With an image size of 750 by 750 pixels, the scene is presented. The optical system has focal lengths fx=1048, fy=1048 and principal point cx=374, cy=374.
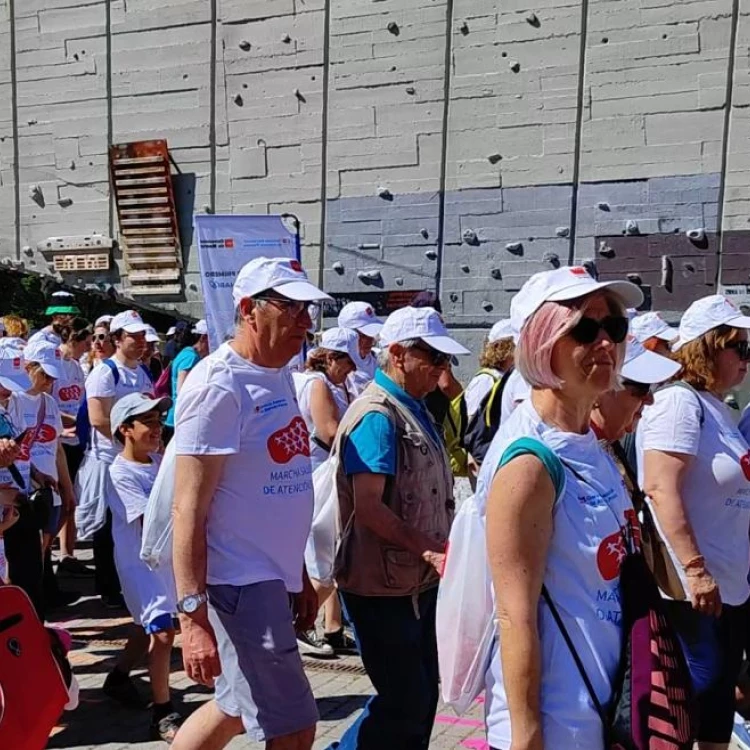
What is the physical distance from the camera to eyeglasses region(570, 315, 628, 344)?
2.46m

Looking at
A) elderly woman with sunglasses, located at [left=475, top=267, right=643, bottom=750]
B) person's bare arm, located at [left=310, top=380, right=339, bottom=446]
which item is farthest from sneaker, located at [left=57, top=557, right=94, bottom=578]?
elderly woman with sunglasses, located at [left=475, top=267, right=643, bottom=750]

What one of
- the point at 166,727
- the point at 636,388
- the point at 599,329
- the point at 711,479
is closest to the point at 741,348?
the point at 711,479

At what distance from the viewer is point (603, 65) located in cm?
1072

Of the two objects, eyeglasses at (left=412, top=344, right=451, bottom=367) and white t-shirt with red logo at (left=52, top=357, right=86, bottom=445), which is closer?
eyeglasses at (left=412, top=344, right=451, bottom=367)

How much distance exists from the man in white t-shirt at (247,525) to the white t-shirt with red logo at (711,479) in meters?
1.31

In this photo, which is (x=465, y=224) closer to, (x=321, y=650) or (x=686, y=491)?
(x=321, y=650)

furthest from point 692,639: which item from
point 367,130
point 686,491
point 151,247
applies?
point 151,247

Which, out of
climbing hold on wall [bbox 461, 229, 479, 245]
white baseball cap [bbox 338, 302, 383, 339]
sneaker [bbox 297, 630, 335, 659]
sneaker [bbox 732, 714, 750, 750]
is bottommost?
sneaker [bbox 297, 630, 335, 659]

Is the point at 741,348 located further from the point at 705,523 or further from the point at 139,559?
the point at 139,559

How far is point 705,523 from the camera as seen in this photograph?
3.79m

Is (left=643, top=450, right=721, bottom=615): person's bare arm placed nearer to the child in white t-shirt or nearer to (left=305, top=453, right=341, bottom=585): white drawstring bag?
(left=305, top=453, right=341, bottom=585): white drawstring bag

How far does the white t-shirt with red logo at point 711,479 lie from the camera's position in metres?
3.75

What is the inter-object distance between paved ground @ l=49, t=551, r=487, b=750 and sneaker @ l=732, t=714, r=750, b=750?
3.59 feet

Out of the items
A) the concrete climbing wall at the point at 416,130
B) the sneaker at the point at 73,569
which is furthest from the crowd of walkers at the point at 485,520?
the concrete climbing wall at the point at 416,130
